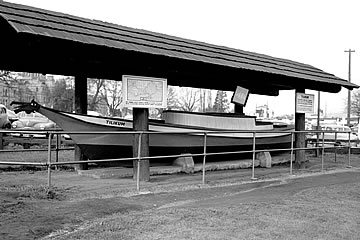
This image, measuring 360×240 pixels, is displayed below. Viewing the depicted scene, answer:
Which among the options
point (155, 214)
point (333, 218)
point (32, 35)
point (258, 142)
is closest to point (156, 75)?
point (32, 35)

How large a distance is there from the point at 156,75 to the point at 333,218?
4.66m

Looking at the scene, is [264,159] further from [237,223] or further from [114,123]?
[237,223]

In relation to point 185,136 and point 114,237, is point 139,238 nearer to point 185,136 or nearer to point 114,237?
point 114,237

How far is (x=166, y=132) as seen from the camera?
830 centimetres

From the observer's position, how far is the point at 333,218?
611 cm

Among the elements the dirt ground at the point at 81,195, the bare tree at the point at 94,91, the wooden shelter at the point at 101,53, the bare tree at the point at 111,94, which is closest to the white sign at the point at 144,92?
the wooden shelter at the point at 101,53

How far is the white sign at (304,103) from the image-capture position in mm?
12779

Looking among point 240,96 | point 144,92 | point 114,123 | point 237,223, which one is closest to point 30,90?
point 240,96


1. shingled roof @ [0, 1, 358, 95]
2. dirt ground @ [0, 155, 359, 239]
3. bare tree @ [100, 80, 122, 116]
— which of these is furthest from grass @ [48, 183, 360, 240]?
bare tree @ [100, 80, 122, 116]

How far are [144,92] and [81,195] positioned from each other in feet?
8.57

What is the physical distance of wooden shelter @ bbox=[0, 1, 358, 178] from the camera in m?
7.04

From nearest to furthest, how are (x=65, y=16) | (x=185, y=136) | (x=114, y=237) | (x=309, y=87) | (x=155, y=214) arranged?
(x=114, y=237) → (x=155, y=214) → (x=65, y=16) → (x=185, y=136) → (x=309, y=87)

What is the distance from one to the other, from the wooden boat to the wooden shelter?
879mm

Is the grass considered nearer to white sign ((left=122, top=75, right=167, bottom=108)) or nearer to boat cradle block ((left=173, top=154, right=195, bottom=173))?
white sign ((left=122, top=75, right=167, bottom=108))
